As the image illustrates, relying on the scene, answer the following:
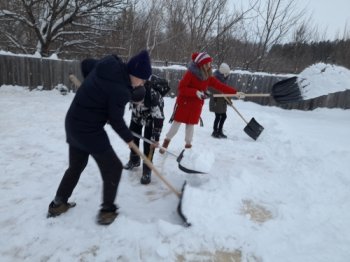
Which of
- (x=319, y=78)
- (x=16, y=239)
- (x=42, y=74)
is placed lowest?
(x=16, y=239)

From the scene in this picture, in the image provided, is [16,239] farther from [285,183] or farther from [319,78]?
[319,78]

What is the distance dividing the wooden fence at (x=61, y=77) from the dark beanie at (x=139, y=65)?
8343 millimetres

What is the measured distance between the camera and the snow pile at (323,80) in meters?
5.32

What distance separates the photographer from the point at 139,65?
2484 mm

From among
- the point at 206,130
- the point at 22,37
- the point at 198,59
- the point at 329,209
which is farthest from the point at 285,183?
the point at 22,37

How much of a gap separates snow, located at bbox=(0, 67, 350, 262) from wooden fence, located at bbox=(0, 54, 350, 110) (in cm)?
506

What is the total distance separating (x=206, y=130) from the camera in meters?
6.83

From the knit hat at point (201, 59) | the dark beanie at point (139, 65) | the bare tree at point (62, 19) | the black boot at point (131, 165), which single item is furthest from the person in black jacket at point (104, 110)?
the bare tree at point (62, 19)

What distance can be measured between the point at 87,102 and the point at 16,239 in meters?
1.30

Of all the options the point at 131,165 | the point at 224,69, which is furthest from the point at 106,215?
the point at 224,69

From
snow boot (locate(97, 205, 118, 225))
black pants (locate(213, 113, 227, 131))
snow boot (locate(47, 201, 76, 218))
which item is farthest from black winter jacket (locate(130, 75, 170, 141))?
black pants (locate(213, 113, 227, 131))

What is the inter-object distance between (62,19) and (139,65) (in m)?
11.5

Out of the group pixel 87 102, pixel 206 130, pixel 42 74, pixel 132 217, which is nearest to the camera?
pixel 87 102

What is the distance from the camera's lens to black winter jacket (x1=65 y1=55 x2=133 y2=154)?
2.41 meters
